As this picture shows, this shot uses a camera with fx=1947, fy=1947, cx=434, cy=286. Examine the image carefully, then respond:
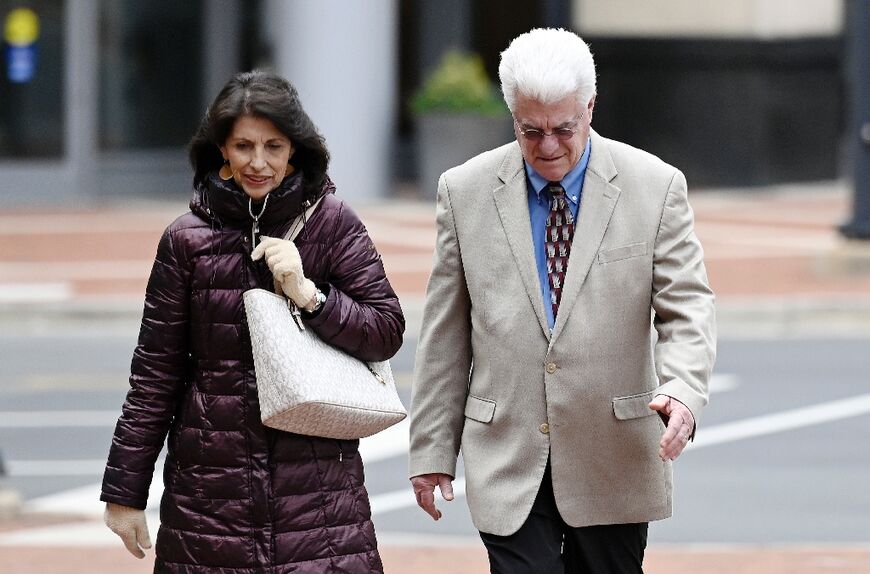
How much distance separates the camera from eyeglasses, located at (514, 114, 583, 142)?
4555mm

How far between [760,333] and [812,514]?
→ 21.5 feet

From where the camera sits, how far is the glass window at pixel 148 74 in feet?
82.7

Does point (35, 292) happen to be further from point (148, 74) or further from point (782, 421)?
point (148, 74)

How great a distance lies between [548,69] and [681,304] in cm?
64

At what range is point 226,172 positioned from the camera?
4.62 m

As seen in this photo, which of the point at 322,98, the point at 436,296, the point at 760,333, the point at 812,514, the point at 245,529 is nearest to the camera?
the point at 245,529

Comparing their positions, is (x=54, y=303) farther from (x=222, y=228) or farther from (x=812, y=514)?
(x=222, y=228)

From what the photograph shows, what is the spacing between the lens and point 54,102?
24.9m

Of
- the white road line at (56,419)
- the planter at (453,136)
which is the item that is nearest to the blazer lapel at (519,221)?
the white road line at (56,419)

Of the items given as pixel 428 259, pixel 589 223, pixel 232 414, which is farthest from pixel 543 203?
pixel 428 259

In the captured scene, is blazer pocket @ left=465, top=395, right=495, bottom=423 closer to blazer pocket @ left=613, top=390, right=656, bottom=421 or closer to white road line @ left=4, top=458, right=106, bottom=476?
blazer pocket @ left=613, top=390, right=656, bottom=421

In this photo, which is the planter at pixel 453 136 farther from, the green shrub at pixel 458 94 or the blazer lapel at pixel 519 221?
the blazer lapel at pixel 519 221

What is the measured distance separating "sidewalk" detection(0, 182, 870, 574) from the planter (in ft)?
1.94

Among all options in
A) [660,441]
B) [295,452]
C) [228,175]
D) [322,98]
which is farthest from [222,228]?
[322,98]
